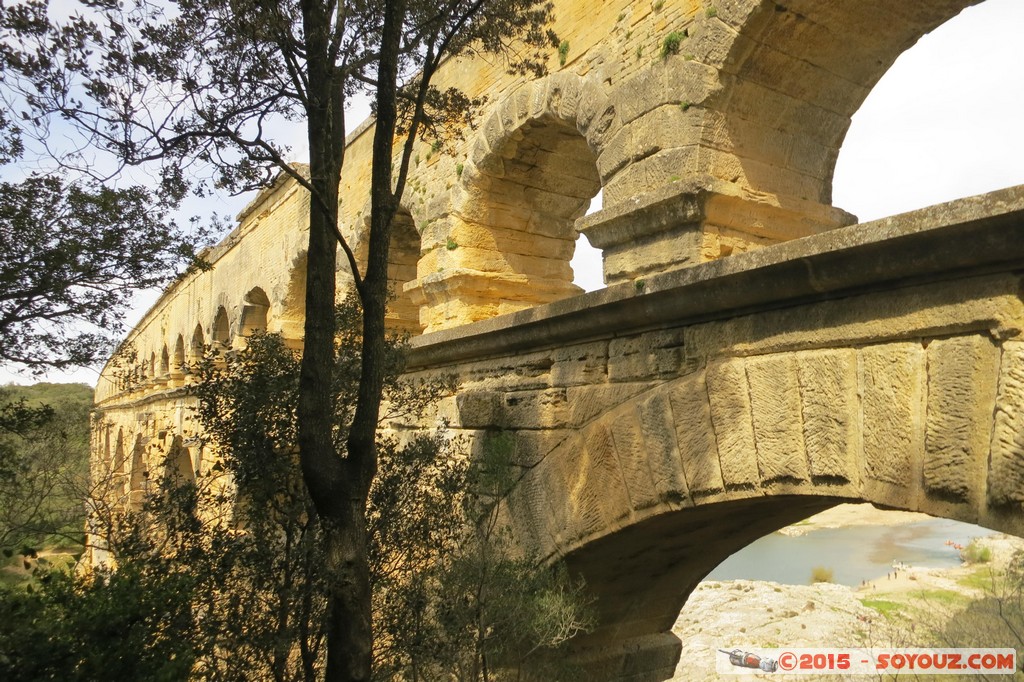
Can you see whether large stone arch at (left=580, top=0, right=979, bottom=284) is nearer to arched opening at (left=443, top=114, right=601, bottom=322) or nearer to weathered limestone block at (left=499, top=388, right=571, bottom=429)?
weathered limestone block at (left=499, top=388, right=571, bottom=429)

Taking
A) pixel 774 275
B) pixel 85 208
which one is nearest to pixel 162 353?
pixel 85 208

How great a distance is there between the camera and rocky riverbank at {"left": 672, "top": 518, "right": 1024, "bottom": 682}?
433 inches

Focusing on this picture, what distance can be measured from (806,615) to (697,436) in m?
10.8

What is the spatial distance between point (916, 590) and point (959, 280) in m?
15.3

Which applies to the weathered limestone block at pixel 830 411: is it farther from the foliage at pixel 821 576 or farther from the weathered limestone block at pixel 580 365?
the foliage at pixel 821 576

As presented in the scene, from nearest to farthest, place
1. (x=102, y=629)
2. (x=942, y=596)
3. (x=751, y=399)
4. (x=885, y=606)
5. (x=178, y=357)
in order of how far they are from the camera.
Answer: (x=751, y=399) → (x=102, y=629) → (x=885, y=606) → (x=942, y=596) → (x=178, y=357)

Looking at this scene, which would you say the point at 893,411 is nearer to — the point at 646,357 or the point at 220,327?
the point at 646,357

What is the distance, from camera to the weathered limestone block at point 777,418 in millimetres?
2770

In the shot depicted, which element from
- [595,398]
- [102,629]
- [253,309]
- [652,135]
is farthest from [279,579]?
[253,309]

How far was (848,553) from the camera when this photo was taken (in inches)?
939

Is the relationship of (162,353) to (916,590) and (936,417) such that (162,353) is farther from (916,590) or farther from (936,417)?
(936,417)

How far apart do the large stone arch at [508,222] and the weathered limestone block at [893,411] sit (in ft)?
10.4

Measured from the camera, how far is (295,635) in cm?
353

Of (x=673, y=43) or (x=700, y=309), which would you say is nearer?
(x=700, y=309)
